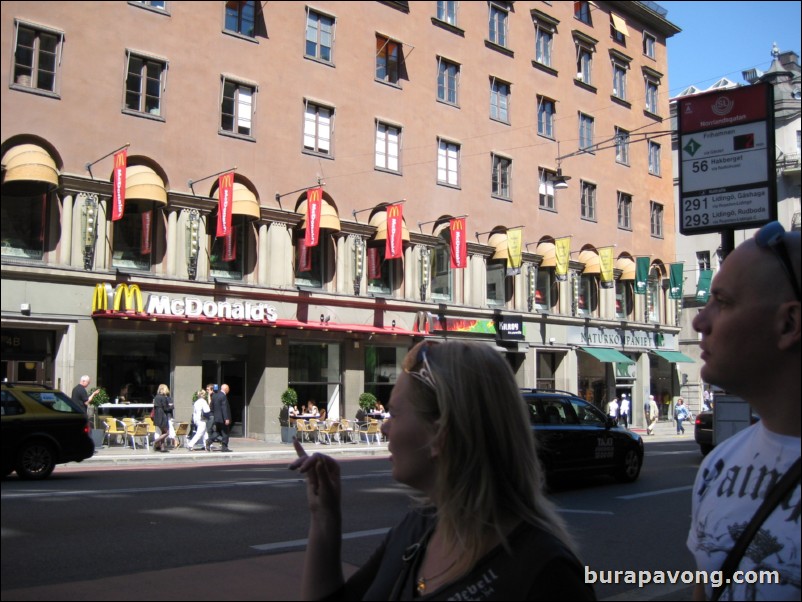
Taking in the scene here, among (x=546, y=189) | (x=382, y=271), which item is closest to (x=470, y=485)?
(x=546, y=189)

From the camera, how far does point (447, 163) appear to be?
1964cm

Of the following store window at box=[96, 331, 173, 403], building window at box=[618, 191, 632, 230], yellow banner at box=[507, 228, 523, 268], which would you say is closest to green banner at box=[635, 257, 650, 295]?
building window at box=[618, 191, 632, 230]

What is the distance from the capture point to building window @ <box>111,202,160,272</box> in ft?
60.7

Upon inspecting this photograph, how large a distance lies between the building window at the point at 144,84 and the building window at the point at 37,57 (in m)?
0.40

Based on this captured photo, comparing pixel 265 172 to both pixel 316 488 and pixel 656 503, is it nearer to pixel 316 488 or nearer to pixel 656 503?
pixel 656 503

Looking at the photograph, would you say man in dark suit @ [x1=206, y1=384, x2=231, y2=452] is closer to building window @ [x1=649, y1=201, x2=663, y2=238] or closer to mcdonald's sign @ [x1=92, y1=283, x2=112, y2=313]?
mcdonald's sign @ [x1=92, y1=283, x2=112, y2=313]

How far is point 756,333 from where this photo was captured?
1.91m

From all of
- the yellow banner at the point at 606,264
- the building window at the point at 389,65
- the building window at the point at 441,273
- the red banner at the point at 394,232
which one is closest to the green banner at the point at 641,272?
the yellow banner at the point at 606,264

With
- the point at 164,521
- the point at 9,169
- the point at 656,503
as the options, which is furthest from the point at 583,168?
the point at 9,169

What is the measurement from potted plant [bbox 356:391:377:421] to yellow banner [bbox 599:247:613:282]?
49.4ft

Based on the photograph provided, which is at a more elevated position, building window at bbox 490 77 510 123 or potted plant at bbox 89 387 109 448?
building window at bbox 490 77 510 123

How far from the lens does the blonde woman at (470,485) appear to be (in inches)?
72.2

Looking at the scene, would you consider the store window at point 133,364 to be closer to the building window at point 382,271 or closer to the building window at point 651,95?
the building window at point 382,271

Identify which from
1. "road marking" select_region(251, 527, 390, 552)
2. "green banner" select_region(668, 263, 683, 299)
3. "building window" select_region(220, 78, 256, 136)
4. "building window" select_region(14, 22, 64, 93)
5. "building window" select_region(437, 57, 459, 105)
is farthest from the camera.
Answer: "green banner" select_region(668, 263, 683, 299)
